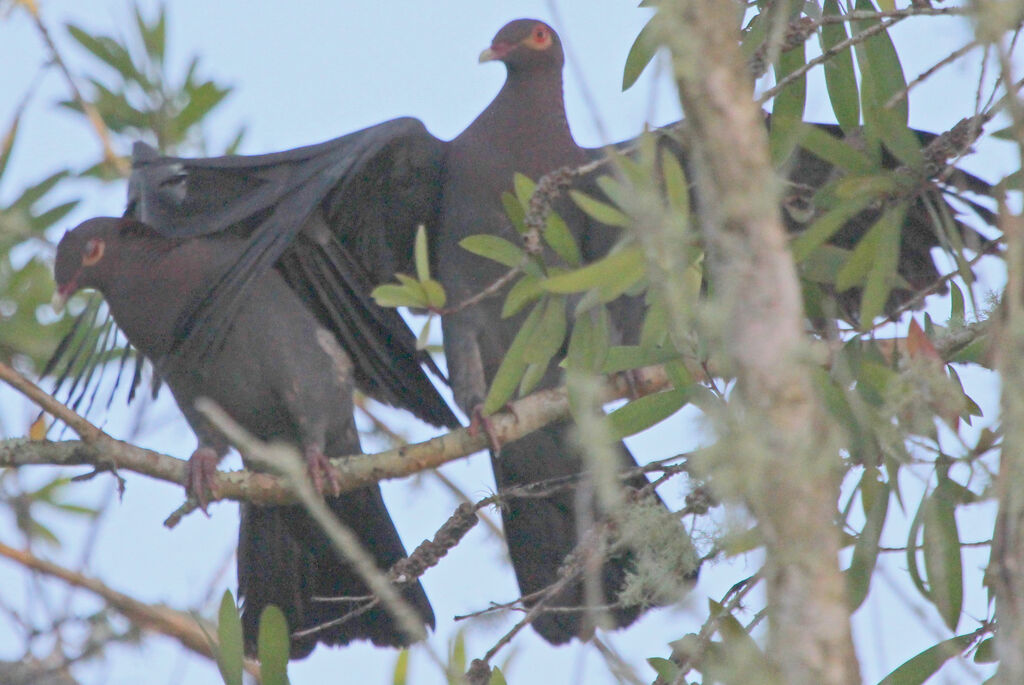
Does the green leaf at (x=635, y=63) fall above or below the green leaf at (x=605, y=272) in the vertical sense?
above

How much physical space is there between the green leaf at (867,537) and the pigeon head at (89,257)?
295 cm

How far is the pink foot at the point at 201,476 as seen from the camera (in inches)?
147

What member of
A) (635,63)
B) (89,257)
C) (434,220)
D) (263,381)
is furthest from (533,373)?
(89,257)

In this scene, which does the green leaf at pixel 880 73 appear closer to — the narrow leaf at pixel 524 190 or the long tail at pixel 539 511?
the narrow leaf at pixel 524 190

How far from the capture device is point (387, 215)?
474 cm

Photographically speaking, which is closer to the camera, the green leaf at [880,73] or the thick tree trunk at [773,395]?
the thick tree trunk at [773,395]

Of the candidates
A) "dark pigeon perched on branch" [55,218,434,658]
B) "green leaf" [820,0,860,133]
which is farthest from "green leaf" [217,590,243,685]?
"green leaf" [820,0,860,133]

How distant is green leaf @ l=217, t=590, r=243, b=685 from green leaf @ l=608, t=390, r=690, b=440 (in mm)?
1088

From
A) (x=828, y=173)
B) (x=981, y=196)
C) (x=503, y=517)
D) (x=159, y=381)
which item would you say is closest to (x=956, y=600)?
(x=981, y=196)

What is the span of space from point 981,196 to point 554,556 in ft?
6.48

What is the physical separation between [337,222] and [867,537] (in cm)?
285

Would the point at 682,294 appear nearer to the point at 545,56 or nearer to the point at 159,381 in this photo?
the point at 545,56

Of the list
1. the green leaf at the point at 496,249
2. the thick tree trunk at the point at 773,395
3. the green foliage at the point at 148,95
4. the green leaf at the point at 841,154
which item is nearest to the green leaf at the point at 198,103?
the green foliage at the point at 148,95

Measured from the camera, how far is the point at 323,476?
4.03 m
